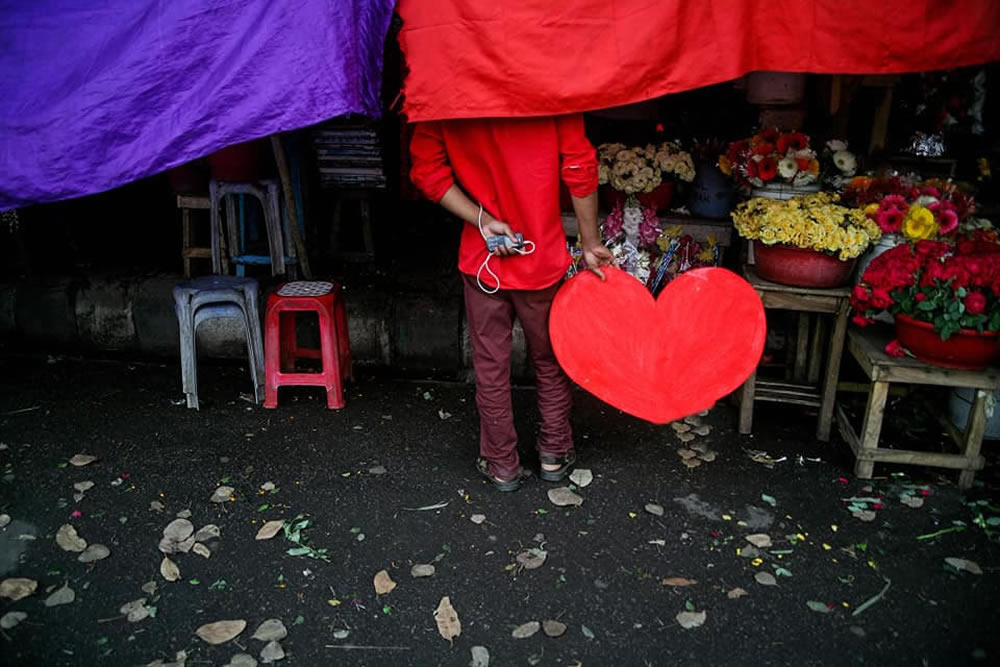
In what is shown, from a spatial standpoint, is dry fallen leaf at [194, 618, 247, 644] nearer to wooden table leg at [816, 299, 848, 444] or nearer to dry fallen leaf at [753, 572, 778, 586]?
dry fallen leaf at [753, 572, 778, 586]

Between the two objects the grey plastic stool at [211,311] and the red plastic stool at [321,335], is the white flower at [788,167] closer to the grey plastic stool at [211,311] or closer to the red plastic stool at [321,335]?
the red plastic stool at [321,335]

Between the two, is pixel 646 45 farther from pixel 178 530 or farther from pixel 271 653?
pixel 178 530

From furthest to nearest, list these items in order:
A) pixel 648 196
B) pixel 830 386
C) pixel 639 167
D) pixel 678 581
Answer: pixel 648 196
pixel 639 167
pixel 830 386
pixel 678 581

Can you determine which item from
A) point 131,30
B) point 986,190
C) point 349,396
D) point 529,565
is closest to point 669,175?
point 986,190

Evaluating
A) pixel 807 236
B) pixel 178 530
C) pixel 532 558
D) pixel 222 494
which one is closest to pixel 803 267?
pixel 807 236

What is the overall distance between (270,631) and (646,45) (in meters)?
2.79

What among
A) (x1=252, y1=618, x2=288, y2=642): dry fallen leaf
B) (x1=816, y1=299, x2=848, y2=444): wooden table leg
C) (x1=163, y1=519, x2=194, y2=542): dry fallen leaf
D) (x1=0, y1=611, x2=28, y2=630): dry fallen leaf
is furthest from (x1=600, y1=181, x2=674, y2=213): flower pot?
(x1=0, y1=611, x2=28, y2=630): dry fallen leaf

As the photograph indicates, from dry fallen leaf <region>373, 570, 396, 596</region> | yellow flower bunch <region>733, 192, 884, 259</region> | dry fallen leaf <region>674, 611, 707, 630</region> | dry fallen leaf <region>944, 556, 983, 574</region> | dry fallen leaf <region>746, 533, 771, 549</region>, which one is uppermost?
yellow flower bunch <region>733, 192, 884, 259</region>

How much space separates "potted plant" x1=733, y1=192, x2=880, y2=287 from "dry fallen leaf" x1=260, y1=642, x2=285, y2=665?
3.00 meters

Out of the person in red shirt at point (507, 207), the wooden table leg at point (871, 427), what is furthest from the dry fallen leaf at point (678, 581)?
the wooden table leg at point (871, 427)

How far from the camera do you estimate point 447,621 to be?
3.00 m

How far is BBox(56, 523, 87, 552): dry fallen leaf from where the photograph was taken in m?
3.42

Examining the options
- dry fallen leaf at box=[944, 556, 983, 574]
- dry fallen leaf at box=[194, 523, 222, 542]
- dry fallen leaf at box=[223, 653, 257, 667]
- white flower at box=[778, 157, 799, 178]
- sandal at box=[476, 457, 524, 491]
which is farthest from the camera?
white flower at box=[778, 157, 799, 178]

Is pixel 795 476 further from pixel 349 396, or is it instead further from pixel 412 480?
pixel 349 396
